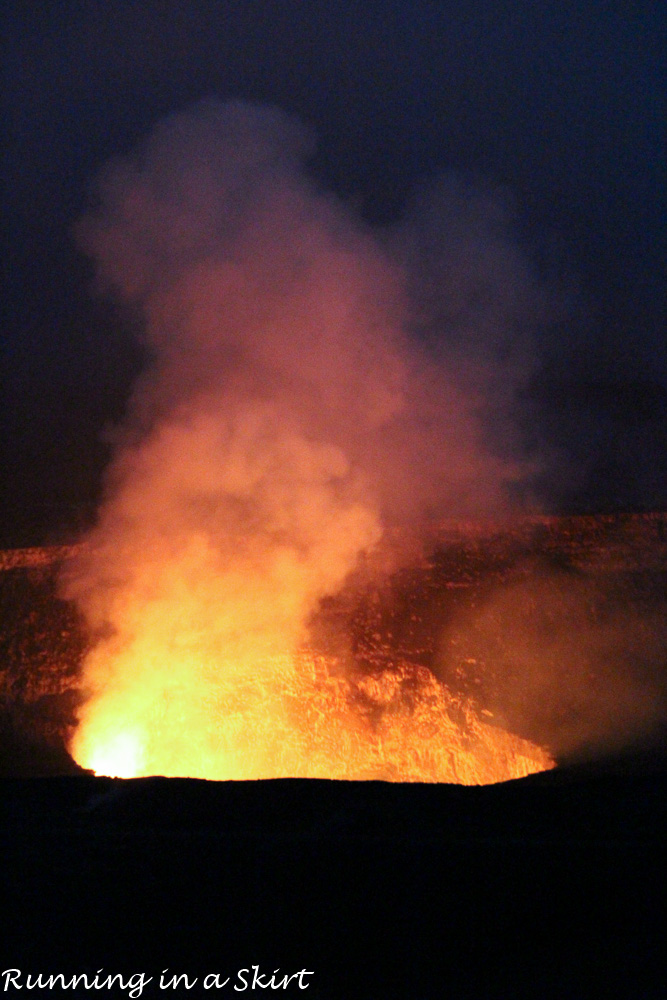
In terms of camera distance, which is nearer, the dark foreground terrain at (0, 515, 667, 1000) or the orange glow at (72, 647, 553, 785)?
the dark foreground terrain at (0, 515, 667, 1000)

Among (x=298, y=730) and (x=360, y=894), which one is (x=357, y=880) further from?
(x=298, y=730)

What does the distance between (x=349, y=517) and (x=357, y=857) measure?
12.8 ft

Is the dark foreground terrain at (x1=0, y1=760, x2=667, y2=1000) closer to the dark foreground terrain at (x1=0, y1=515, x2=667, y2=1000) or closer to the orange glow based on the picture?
the dark foreground terrain at (x1=0, y1=515, x2=667, y2=1000)

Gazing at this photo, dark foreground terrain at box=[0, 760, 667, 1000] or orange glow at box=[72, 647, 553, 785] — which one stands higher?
orange glow at box=[72, 647, 553, 785]

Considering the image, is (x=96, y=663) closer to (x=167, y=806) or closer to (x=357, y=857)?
(x=167, y=806)

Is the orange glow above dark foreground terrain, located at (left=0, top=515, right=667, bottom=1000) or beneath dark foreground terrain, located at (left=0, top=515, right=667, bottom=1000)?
above

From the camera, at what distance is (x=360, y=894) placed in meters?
2.96

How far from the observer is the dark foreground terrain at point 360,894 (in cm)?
268

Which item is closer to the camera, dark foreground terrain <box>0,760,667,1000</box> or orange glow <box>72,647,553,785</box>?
dark foreground terrain <box>0,760,667,1000</box>

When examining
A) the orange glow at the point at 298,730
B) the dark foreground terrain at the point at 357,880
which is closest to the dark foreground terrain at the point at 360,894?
→ the dark foreground terrain at the point at 357,880

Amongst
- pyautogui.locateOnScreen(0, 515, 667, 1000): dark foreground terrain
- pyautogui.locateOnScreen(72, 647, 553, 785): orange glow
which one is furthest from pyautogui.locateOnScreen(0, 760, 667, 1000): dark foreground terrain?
pyautogui.locateOnScreen(72, 647, 553, 785): orange glow

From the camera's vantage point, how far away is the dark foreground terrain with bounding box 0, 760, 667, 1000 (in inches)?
106

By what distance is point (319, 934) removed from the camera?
9.27 feet

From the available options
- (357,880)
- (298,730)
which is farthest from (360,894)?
(298,730)
